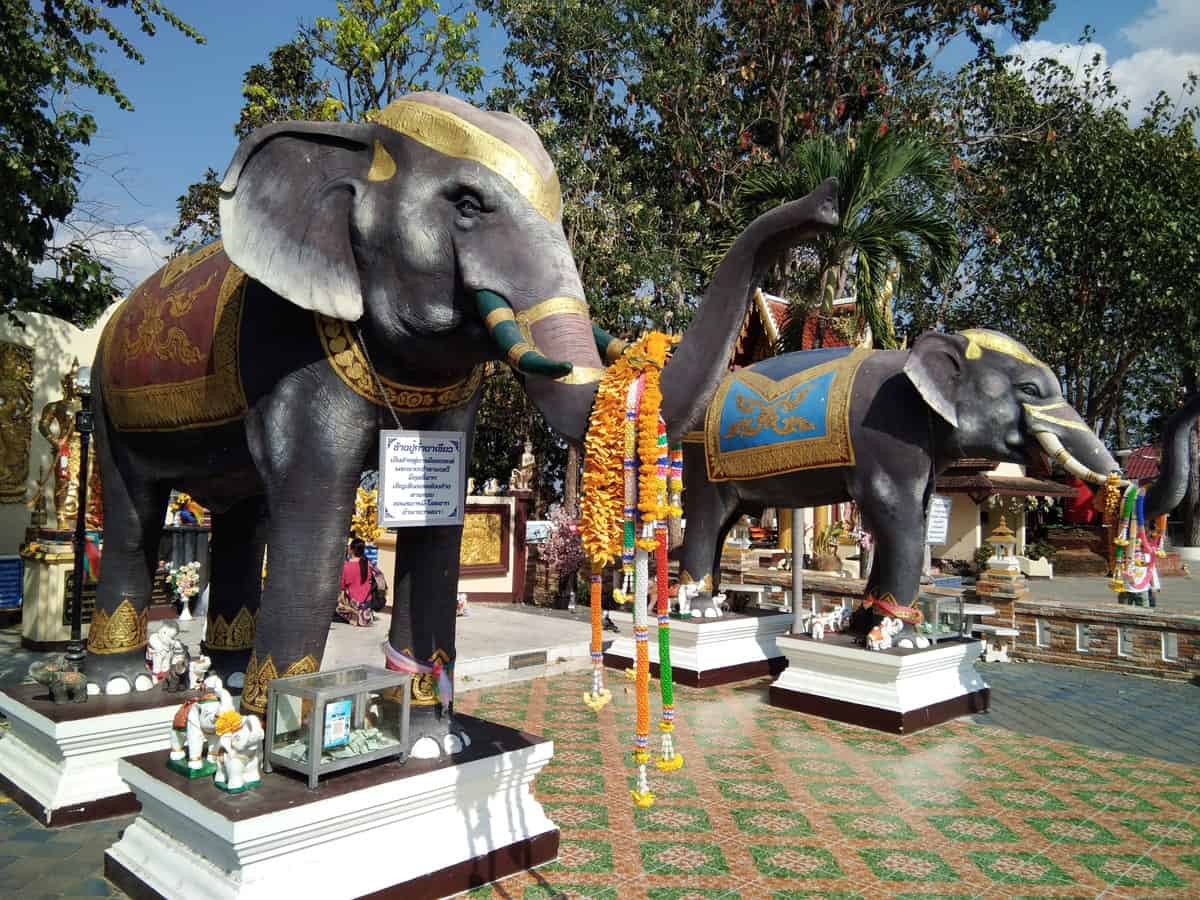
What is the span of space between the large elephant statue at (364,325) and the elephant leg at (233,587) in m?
0.97

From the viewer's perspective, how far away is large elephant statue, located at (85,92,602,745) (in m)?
3.41

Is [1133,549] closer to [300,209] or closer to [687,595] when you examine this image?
[687,595]

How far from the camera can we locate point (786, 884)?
4.05 meters

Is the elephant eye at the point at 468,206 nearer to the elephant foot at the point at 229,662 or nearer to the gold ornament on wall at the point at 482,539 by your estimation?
the elephant foot at the point at 229,662

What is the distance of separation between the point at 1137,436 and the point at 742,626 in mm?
36938

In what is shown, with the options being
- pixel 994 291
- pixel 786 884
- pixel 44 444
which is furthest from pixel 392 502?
pixel 994 291

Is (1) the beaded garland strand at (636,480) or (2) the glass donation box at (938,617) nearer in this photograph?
(1) the beaded garland strand at (636,480)

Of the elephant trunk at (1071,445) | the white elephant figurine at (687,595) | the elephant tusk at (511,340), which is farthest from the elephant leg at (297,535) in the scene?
the elephant trunk at (1071,445)

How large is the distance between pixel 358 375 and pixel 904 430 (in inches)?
181

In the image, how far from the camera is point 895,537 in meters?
6.93

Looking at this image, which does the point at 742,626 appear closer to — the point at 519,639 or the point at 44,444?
the point at 519,639

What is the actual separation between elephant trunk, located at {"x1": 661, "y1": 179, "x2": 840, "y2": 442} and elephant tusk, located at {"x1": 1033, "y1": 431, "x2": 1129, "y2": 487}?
4.63 m

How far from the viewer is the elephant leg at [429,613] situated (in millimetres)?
4098

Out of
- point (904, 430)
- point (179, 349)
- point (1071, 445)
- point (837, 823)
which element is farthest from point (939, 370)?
point (179, 349)
